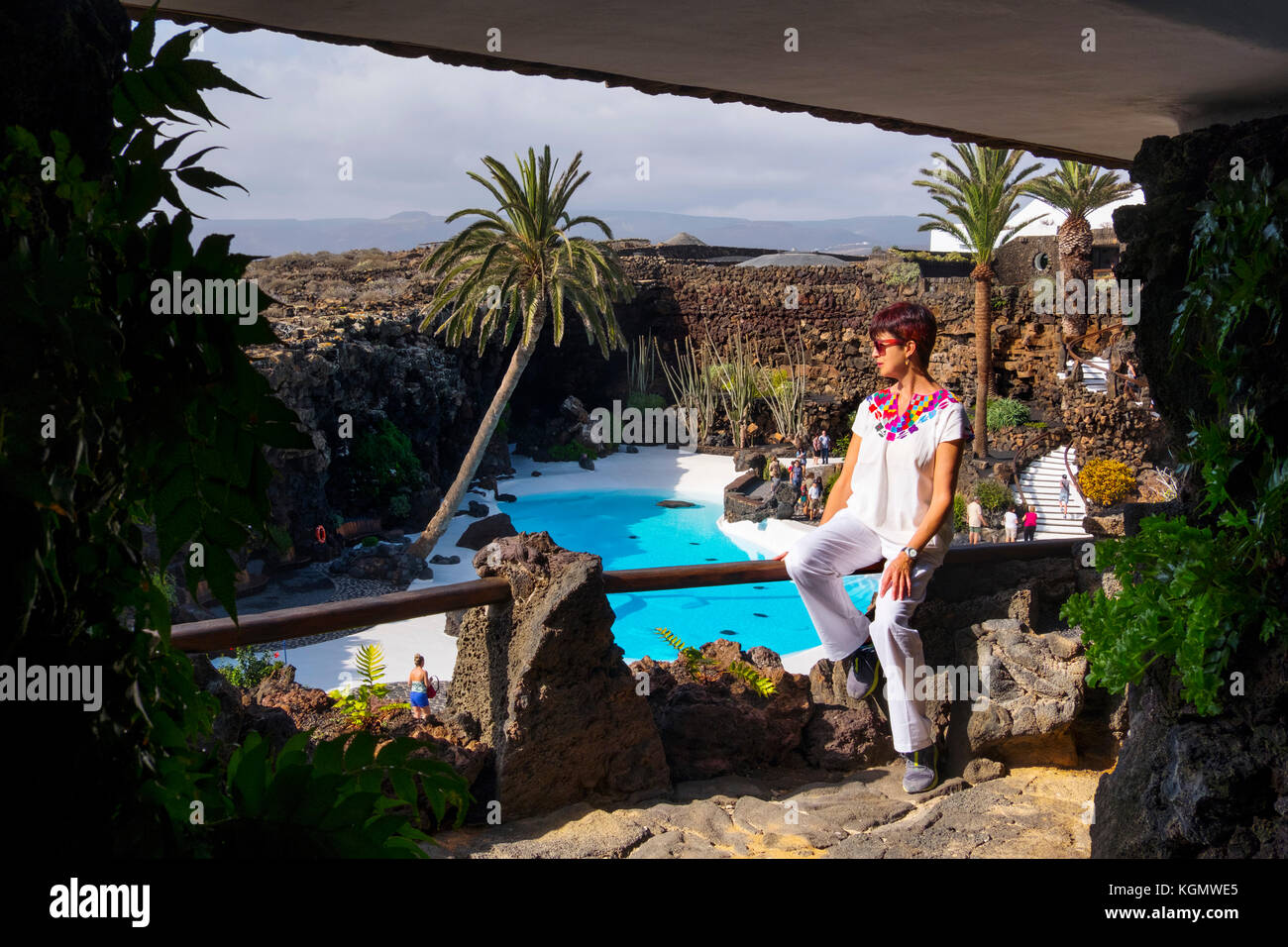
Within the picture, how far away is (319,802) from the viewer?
45.3 inches

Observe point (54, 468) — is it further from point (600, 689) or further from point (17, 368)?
point (600, 689)

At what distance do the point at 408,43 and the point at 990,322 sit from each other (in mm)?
19865

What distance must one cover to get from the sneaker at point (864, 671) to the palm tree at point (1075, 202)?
1829cm

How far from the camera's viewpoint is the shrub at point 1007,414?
19844mm

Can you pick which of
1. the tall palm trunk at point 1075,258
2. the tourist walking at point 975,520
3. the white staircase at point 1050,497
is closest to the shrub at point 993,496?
the white staircase at point 1050,497

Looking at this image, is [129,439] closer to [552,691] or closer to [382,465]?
[552,691]

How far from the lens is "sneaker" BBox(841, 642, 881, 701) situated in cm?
341

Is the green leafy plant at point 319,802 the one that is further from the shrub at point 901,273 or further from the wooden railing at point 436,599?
the shrub at point 901,273

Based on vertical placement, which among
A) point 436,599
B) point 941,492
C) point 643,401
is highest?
point 643,401

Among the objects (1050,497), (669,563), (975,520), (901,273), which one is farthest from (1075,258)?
(669,563)

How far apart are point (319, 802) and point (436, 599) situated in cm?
176

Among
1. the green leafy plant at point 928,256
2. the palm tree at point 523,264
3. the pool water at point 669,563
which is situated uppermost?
the green leafy plant at point 928,256

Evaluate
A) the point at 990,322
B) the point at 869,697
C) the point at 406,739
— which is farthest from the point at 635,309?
the point at 406,739

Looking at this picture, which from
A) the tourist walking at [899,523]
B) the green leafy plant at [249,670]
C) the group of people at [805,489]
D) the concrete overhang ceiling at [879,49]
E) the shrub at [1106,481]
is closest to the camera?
the concrete overhang ceiling at [879,49]
